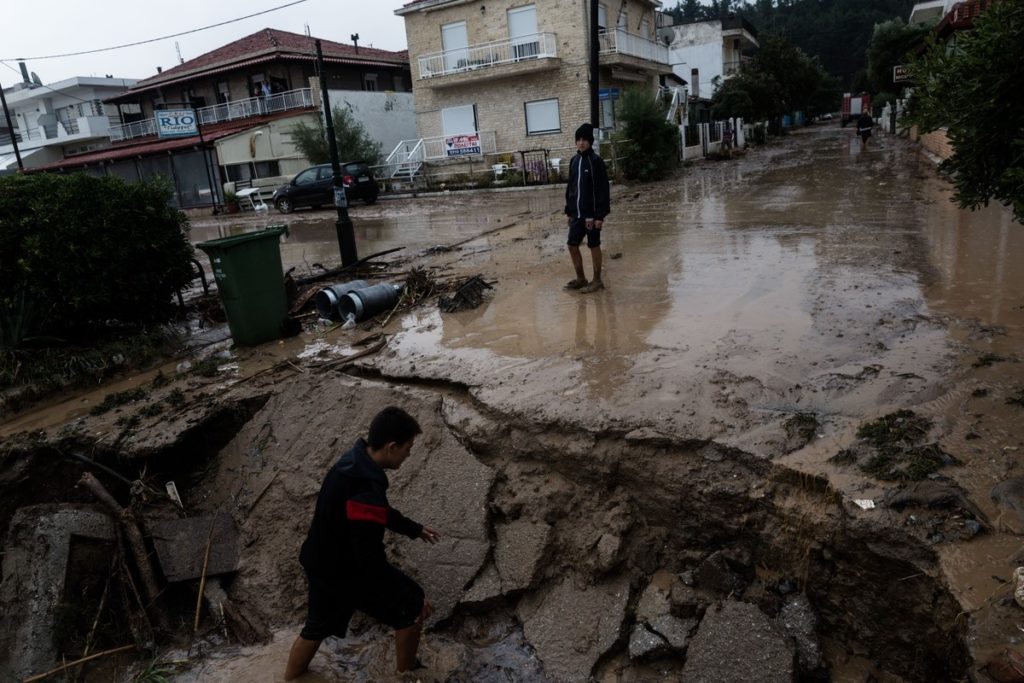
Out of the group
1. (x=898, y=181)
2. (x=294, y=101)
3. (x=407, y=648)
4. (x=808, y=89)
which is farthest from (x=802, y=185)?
(x=808, y=89)

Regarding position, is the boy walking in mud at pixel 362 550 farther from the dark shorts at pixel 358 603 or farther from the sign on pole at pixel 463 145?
the sign on pole at pixel 463 145

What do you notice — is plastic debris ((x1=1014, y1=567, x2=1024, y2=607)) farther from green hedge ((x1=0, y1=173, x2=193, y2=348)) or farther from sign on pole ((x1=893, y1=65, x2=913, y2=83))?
green hedge ((x1=0, y1=173, x2=193, y2=348))

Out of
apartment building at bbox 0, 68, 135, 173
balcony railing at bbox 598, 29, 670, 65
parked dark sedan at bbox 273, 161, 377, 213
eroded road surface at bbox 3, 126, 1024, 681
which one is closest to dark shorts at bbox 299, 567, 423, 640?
eroded road surface at bbox 3, 126, 1024, 681

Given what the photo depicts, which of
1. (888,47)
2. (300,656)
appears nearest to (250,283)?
(300,656)

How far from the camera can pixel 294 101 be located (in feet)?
106

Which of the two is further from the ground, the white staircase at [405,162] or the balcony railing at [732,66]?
the balcony railing at [732,66]

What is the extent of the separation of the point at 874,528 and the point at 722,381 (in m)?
1.65

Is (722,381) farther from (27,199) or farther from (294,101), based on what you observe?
(294,101)

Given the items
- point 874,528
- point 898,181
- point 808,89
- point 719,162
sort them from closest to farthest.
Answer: point 874,528, point 898,181, point 719,162, point 808,89

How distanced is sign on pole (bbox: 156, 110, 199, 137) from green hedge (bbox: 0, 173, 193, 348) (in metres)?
23.9

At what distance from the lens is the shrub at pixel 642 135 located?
21703 mm

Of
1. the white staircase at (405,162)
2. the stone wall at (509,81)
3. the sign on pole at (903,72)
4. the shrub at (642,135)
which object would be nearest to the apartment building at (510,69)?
the stone wall at (509,81)

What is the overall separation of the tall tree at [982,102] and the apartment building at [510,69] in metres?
24.0

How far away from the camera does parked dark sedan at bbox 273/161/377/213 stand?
23141 millimetres
